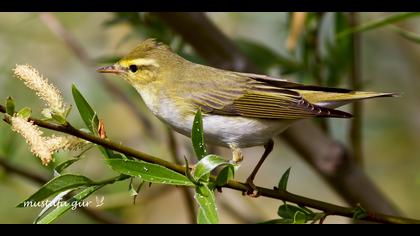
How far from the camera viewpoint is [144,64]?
272 centimetres

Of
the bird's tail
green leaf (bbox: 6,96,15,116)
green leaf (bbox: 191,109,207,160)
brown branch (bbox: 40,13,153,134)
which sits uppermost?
brown branch (bbox: 40,13,153,134)

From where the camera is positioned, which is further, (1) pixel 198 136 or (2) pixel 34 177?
(2) pixel 34 177

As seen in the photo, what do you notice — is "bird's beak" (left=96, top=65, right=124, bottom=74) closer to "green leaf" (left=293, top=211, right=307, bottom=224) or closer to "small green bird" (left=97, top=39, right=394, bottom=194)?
"small green bird" (left=97, top=39, right=394, bottom=194)

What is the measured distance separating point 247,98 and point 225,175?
1085mm

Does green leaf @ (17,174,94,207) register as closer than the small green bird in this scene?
Yes

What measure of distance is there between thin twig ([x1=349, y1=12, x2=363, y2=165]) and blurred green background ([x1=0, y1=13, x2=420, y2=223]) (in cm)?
8

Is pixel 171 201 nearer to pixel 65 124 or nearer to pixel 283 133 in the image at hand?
pixel 283 133

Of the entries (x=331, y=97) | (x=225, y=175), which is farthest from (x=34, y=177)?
(x=225, y=175)

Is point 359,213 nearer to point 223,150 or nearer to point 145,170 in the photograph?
point 145,170

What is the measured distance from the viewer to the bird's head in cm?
261

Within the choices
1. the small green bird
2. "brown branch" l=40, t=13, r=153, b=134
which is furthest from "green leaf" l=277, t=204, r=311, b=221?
"brown branch" l=40, t=13, r=153, b=134

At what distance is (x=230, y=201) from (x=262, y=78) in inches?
39.8

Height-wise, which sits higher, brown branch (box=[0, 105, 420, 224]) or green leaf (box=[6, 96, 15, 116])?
green leaf (box=[6, 96, 15, 116])

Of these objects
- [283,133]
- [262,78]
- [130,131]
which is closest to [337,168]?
[283,133]
